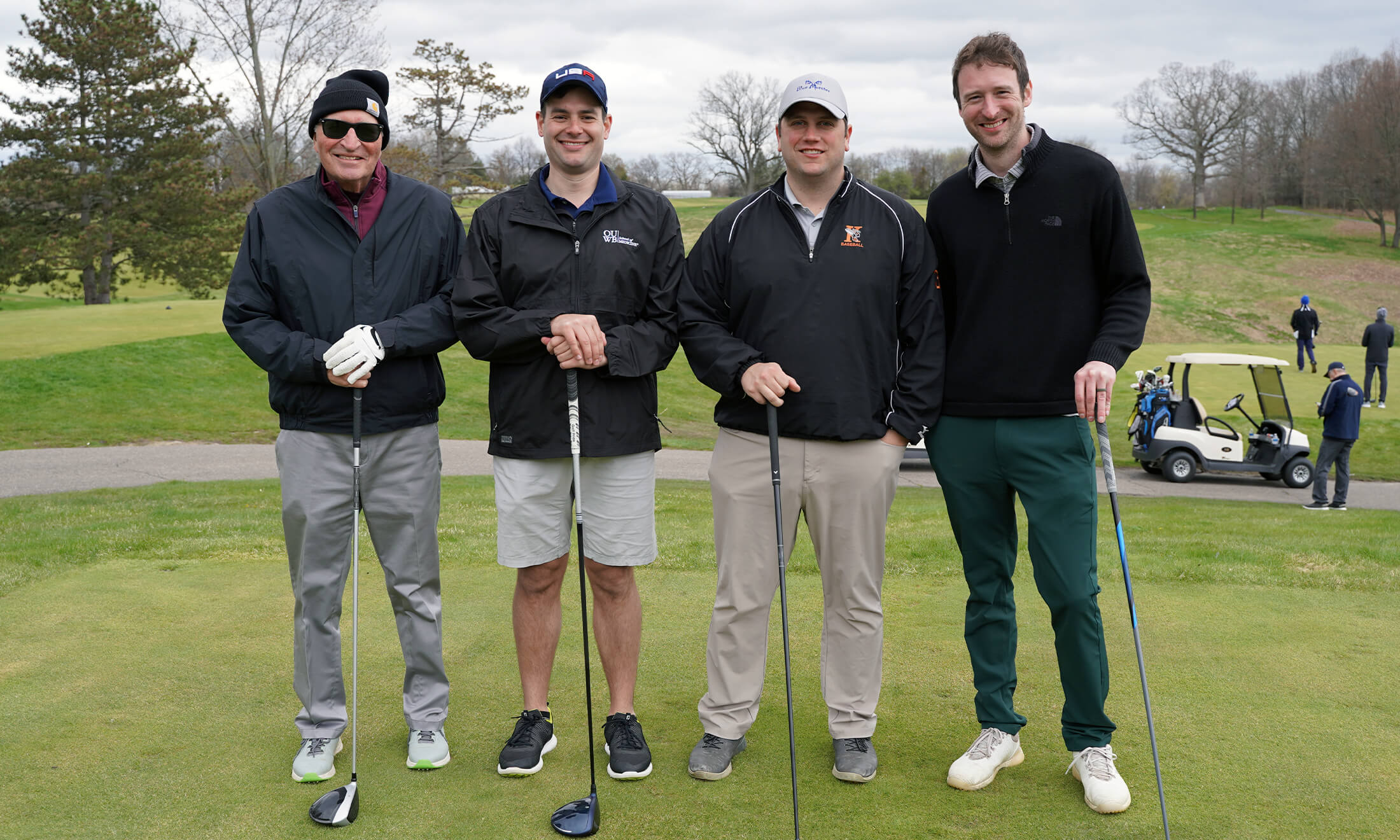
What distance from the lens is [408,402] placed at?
11.6 ft

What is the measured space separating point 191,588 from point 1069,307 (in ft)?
14.4

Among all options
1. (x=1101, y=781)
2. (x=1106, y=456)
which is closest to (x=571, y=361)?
(x=1106, y=456)

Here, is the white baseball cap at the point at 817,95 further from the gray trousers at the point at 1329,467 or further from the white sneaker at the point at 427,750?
the gray trousers at the point at 1329,467

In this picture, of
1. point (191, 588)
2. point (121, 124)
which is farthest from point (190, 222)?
point (191, 588)

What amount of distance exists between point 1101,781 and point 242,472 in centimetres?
1119

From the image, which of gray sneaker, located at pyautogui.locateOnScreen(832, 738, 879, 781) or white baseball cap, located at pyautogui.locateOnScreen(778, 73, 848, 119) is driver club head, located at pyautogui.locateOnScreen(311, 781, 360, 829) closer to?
gray sneaker, located at pyautogui.locateOnScreen(832, 738, 879, 781)

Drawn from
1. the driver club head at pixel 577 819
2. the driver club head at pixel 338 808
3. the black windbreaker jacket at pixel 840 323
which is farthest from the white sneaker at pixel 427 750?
the black windbreaker jacket at pixel 840 323

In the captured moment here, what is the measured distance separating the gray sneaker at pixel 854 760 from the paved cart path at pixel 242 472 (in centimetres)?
933

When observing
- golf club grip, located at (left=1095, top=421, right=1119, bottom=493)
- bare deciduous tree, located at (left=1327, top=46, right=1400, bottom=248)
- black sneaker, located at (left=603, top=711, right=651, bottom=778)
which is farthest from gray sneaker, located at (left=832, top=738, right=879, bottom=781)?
bare deciduous tree, located at (left=1327, top=46, right=1400, bottom=248)

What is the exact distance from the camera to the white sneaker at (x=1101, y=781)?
3.05 m

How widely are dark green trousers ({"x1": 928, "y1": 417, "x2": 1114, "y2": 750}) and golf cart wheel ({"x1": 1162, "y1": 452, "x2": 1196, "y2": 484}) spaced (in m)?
13.4

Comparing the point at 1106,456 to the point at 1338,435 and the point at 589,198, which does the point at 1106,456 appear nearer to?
the point at 589,198

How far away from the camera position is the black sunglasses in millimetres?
3439

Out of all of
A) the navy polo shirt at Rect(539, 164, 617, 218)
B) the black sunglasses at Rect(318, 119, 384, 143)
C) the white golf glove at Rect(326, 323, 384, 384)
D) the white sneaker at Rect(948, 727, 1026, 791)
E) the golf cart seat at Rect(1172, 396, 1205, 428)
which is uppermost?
the black sunglasses at Rect(318, 119, 384, 143)
